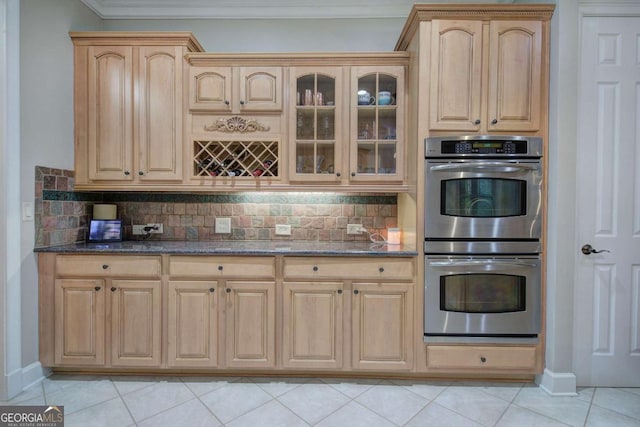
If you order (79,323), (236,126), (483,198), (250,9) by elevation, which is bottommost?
(79,323)

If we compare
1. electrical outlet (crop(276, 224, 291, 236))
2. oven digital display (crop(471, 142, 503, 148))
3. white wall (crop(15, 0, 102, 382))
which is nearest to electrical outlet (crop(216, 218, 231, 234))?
electrical outlet (crop(276, 224, 291, 236))

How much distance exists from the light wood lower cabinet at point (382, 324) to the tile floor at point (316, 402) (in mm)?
188

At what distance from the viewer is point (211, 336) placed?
2.07 metres

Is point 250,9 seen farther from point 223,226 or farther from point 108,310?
point 108,310

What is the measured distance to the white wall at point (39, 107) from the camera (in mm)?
1988

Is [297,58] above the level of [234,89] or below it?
above

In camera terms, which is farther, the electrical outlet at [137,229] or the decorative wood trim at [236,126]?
the electrical outlet at [137,229]

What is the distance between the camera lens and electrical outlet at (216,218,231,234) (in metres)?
2.67

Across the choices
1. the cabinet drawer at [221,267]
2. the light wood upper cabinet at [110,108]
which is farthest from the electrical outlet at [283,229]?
the light wood upper cabinet at [110,108]

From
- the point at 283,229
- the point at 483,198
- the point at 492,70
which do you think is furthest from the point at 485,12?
the point at 283,229

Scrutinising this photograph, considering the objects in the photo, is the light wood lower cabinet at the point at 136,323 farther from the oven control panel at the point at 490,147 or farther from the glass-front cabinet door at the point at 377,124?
the oven control panel at the point at 490,147

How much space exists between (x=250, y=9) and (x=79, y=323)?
281 centimetres

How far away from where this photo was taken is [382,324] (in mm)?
2059

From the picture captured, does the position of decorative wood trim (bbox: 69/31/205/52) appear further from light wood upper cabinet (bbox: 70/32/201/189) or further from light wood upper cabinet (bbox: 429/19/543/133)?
light wood upper cabinet (bbox: 429/19/543/133)
